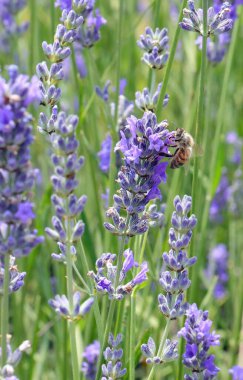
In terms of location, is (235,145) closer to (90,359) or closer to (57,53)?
(90,359)

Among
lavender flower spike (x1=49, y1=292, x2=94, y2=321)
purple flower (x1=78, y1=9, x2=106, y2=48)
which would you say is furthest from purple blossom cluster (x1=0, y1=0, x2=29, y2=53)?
lavender flower spike (x1=49, y1=292, x2=94, y2=321)

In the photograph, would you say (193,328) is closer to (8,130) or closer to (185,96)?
(8,130)

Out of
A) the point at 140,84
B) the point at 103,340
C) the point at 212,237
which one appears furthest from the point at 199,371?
the point at 140,84

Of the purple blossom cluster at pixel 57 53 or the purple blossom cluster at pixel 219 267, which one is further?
the purple blossom cluster at pixel 219 267

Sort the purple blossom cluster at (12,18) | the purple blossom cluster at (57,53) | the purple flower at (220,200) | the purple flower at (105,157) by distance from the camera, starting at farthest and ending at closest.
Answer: the purple flower at (220,200) < the purple blossom cluster at (12,18) < the purple flower at (105,157) < the purple blossom cluster at (57,53)

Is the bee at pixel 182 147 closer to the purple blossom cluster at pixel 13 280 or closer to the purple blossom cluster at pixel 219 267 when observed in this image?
the purple blossom cluster at pixel 13 280

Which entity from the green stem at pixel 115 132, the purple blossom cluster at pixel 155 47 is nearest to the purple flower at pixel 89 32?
the green stem at pixel 115 132
